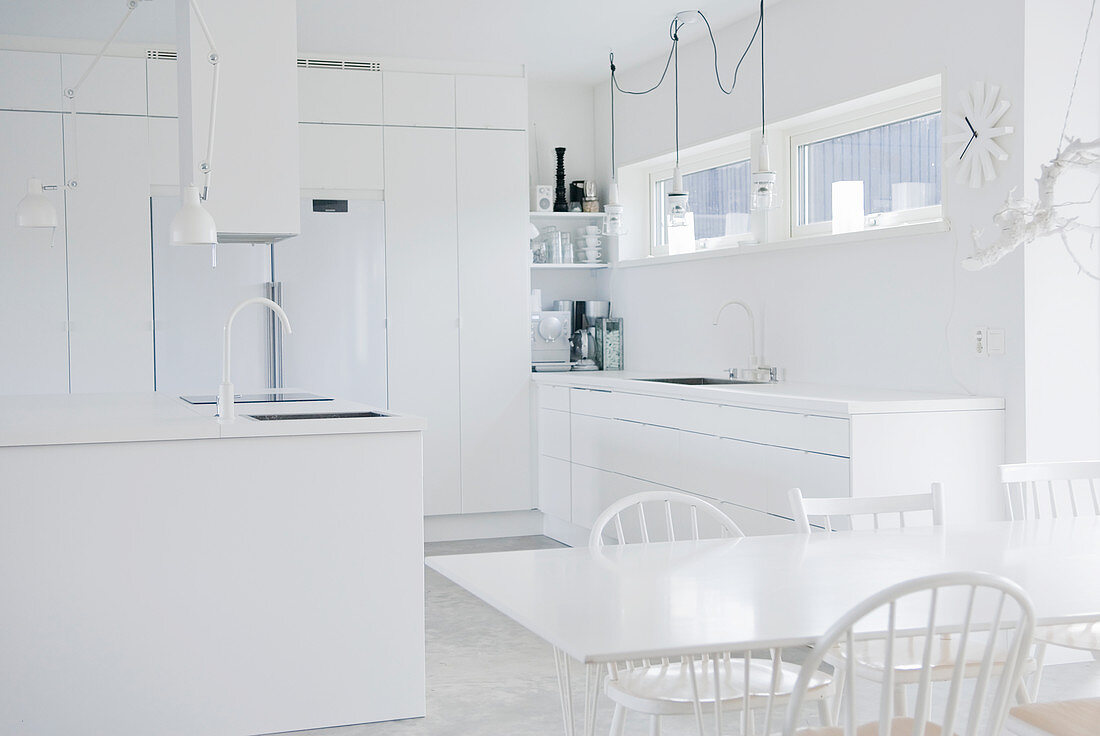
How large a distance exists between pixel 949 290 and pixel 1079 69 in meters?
0.81

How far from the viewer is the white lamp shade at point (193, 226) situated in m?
3.32

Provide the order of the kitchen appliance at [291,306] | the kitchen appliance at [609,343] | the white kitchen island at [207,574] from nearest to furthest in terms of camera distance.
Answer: the white kitchen island at [207,574] < the kitchen appliance at [291,306] < the kitchen appliance at [609,343]

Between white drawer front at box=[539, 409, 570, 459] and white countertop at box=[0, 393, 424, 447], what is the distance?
2017mm

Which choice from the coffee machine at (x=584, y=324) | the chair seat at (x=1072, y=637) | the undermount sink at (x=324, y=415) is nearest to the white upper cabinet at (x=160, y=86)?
the coffee machine at (x=584, y=324)

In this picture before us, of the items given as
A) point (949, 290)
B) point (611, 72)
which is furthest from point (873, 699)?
point (611, 72)

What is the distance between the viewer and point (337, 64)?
5.83 m

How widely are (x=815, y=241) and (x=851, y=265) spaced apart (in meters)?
0.20

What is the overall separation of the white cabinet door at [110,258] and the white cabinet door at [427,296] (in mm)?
1179

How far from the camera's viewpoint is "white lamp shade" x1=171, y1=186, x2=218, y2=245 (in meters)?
3.32

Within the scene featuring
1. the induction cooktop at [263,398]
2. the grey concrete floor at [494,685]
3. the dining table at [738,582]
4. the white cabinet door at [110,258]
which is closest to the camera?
the dining table at [738,582]

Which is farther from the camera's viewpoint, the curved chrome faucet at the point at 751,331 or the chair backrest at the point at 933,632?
the curved chrome faucet at the point at 751,331

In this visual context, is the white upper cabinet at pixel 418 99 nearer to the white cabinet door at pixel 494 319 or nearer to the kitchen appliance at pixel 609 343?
the white cabinet door at pixel 494 319

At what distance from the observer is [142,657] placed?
3.07 m

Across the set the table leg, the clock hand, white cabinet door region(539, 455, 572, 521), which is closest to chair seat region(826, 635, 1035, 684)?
the table leg
